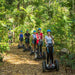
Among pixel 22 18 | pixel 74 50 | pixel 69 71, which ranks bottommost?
pixel 69 71

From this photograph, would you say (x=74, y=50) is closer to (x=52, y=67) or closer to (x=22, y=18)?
(x=52, y=67)

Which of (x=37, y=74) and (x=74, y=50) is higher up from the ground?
(x=74, y=50)

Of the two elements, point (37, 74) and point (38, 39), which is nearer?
point (37, 74)

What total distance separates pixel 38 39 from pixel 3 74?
361 cm

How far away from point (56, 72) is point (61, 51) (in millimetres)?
3870

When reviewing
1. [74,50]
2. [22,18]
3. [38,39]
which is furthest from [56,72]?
Result: [22,18]

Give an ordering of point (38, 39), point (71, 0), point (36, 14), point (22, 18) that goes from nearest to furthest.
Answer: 1. point (71, 0)
2. point (38, 39)
3. point (36, 14)
4. point (22, 18)

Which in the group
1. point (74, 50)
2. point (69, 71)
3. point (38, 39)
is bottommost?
point (69, 71)

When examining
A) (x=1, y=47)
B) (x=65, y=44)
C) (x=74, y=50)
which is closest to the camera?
(x=1, y=47)

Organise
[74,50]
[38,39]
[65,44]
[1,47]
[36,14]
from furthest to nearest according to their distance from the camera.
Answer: [36,14] < [65,44] < [38,39] < [74,50] < [1,47]

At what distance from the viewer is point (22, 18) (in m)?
20.3

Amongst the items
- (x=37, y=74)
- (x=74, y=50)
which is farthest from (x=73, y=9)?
(x=37, y=74)

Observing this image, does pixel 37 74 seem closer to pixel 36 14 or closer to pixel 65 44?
Result: pixel 65 44

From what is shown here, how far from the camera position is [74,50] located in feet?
27.6
